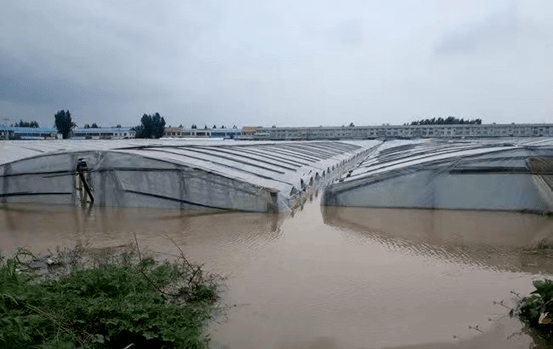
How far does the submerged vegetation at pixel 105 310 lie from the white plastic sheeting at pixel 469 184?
6.70 meters

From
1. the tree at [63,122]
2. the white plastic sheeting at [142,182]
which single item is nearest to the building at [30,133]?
the tree at [63,122]

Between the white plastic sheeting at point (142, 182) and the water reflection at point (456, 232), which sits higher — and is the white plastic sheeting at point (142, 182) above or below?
above

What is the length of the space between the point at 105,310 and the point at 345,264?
137 inches

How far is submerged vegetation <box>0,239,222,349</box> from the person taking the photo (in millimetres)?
3275

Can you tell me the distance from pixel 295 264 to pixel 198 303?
189 cm

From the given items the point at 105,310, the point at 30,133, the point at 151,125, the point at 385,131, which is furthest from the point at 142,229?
the point at 385,131

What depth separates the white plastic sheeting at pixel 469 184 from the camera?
388 inches

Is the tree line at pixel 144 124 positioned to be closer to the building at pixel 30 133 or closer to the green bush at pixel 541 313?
the building at pixel 30 133

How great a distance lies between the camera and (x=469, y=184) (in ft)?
33.4

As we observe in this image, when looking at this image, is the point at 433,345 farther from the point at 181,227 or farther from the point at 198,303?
the point at 181,227

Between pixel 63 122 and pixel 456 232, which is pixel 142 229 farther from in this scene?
pixel 63 122

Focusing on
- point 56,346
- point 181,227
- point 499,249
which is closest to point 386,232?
point 499,249

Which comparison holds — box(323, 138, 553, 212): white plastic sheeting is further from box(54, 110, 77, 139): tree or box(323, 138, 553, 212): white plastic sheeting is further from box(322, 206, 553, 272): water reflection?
box(54, 110, 77, 139): tree

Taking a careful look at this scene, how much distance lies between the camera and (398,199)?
10484mm
